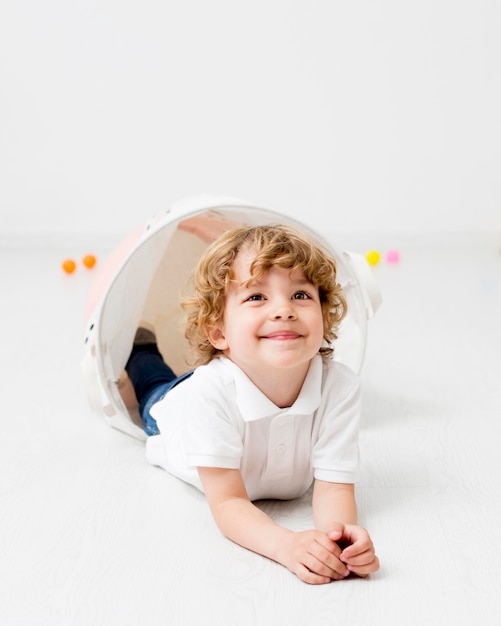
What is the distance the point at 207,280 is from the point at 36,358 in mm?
976

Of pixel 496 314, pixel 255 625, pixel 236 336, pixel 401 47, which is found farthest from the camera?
pixel 401 47

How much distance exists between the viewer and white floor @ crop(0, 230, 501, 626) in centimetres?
108

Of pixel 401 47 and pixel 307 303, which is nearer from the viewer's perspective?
pixel 307 303

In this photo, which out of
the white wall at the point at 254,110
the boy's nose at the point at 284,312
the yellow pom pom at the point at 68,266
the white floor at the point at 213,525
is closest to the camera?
the white floor at the point at 213,525

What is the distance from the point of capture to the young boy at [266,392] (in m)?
1.23

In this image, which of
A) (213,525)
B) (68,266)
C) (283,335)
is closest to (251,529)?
(213,525)

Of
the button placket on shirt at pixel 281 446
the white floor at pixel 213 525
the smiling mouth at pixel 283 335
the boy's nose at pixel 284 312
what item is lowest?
the white floor at pixel 213 525

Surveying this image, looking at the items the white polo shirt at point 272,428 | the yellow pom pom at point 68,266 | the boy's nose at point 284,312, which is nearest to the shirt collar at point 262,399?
the white polo shirt at point 272,428

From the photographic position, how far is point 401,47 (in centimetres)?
349

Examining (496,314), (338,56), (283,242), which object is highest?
(338,56)

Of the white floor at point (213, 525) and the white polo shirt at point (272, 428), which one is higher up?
the white polo shirt at point (272, 428)

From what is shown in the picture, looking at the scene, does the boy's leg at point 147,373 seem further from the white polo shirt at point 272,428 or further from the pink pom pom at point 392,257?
the pink pom pom at point 392,257

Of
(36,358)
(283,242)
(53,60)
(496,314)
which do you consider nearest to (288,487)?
(283,242)

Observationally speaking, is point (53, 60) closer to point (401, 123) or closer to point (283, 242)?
point (401, 123)
